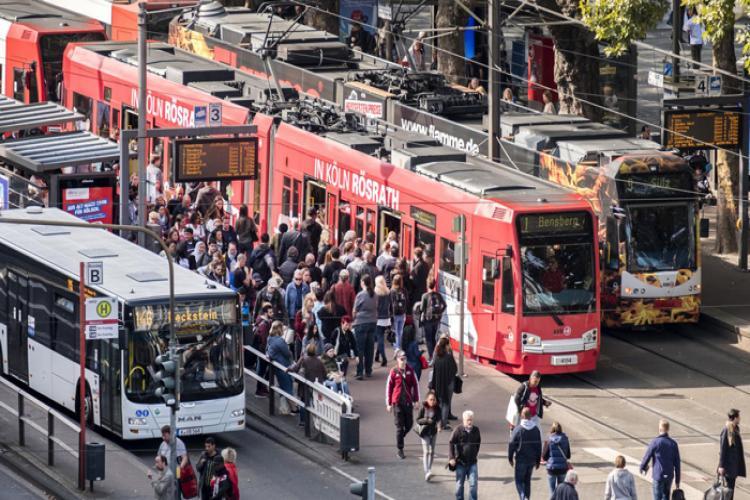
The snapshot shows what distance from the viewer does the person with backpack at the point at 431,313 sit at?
99.3 ft

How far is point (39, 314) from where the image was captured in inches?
1103

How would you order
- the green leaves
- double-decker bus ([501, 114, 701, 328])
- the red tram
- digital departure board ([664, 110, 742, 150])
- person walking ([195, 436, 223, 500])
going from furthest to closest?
the red tram, digital departure board ([664, 110, 742, 150]), the green leaves, double-decker bus ([501, 114, 701, 328]), person walking ([195, 436, 223, 500])

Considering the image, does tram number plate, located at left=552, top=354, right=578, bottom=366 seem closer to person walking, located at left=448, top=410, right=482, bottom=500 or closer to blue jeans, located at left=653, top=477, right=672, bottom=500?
blue jeans, located at left=653, top=477, right=672, bottom=500

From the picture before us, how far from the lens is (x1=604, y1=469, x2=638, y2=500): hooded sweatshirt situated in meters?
23.5

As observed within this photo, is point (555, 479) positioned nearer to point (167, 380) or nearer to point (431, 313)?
point (167, 380)

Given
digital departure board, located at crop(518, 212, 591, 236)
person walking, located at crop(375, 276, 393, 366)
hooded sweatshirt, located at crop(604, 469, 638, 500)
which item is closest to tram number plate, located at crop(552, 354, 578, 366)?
digital departure board, located at crop(518, 212, 591, 236)

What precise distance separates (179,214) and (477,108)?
6.11m

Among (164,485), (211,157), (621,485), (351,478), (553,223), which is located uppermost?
(211,157)

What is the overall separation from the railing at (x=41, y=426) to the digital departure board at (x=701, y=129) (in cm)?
1275

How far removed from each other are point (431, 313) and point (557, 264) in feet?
6.93

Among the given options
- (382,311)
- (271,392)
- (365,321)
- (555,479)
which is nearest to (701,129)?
(382,311)

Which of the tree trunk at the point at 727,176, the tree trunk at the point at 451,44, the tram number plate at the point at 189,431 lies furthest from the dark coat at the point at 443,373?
the tree trunk at the point at 451,44

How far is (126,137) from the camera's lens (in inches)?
1303

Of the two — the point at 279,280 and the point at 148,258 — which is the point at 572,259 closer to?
the point at 279,280
